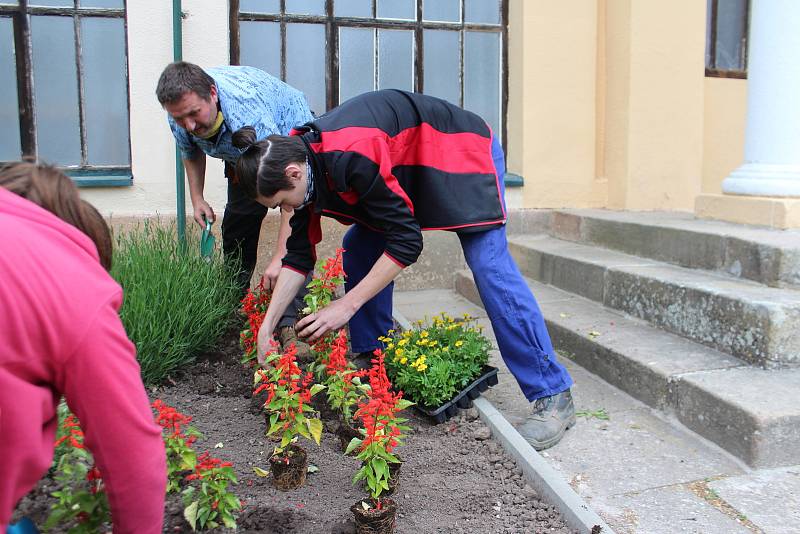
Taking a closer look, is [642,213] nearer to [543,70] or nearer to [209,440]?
[543,70]

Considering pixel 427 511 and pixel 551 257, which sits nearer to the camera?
pixel 427 511

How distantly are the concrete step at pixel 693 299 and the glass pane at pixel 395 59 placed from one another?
189 centimetres

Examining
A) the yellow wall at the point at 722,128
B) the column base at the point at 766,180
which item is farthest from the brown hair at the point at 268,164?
the yellow wall at the point at 722,128

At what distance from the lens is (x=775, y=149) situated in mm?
4422

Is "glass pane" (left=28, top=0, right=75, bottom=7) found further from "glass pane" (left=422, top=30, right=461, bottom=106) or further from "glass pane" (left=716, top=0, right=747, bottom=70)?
"glass pane" (left=716, top=0, right=747, bottom=70)

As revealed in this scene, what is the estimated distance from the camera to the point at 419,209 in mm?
3008

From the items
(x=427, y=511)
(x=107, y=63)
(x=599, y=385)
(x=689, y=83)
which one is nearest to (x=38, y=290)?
(x=427, y=511)

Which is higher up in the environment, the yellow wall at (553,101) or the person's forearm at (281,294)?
the yellow wall at (553,101)

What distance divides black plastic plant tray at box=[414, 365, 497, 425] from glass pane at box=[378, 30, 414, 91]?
10.2ft

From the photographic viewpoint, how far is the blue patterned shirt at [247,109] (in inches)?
138

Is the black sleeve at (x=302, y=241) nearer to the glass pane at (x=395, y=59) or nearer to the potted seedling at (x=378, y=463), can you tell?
the potted seedling at (x=378, y=463)

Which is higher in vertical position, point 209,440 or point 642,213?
point 642,213

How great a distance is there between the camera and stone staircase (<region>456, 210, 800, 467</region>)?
9.21 feet

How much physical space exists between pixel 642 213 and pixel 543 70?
4.63 ft
